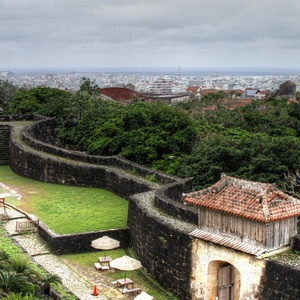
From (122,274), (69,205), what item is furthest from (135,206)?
(69,205)

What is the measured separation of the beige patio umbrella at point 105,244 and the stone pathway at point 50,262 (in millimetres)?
1153

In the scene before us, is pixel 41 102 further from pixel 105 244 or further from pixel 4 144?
pixel 105 244

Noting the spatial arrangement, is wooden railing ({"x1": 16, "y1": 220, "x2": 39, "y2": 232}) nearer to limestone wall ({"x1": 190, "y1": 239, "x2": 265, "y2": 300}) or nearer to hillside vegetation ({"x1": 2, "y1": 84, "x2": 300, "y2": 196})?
limestone wall ({"x1": 190, "y1": 239, "x2": 265, "y2": 300})

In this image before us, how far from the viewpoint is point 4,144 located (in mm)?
31453

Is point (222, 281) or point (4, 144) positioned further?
point (4, 144)

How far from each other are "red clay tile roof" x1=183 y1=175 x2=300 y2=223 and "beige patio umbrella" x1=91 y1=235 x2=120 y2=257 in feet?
11.9

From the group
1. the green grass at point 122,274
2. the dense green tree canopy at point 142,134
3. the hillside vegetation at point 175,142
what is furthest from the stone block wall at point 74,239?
the dense green tree canopy at point 142,134

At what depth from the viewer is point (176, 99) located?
101750mm

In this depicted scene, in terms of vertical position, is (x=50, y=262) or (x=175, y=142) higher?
(x=175, y=142)

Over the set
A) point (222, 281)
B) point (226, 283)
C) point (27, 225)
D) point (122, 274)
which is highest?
point (27, 225)

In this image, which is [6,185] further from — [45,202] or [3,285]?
[3,285]

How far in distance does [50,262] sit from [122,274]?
2.45m

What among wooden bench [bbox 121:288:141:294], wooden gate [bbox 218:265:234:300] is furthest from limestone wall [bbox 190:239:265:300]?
wooden bench [bbox 121:288:141:294]

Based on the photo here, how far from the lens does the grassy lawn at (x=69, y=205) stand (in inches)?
766
